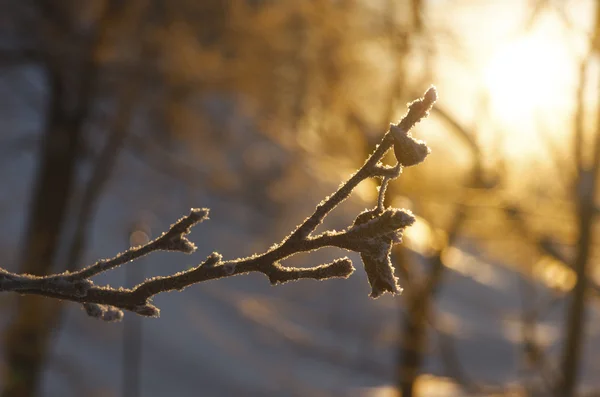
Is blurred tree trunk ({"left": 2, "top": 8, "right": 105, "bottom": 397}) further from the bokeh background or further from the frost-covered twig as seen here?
the frost-covered twig

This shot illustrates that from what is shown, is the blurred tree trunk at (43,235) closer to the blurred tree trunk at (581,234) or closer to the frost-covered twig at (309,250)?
the blurred tree trunk at (581,234)

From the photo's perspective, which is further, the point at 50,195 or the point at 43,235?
the point at 50,195

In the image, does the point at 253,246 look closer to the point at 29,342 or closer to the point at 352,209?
the point at 352,209

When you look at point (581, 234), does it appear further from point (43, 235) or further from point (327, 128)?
point (43, 235)

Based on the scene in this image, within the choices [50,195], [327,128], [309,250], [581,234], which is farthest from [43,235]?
[309,250]

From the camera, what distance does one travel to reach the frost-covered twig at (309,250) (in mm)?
1172

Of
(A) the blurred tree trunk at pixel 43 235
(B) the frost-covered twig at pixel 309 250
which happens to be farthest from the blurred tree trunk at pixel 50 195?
(B) the frost-covered twig at pixel 309 250

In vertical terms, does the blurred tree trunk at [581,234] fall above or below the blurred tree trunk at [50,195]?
below

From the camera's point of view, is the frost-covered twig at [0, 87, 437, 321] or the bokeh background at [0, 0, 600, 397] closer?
the frost-covered twig at [0, 87, 437, 321]

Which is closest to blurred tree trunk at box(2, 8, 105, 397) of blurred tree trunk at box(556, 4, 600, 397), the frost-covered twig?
blurred tree trunk at box(556, 4, 600, 397)

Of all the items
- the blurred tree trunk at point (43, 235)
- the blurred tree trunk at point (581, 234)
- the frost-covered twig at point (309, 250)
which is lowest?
the frost-covered twig at point (309, 250)

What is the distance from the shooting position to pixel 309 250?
1.24 meters

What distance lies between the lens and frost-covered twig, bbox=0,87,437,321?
1172 mm

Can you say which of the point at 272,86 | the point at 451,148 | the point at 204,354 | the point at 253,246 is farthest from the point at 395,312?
the point at 451,148
